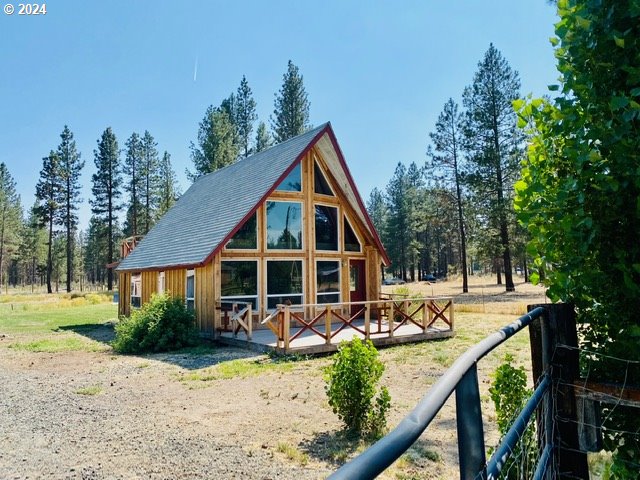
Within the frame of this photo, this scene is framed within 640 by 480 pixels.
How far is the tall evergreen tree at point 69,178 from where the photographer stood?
157ft

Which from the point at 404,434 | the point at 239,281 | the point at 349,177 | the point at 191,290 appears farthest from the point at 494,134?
the point at 404,434

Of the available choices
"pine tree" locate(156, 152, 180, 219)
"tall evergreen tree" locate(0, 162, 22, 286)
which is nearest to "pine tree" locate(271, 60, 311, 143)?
"pine tree" locate(156, 152, 180, 219)

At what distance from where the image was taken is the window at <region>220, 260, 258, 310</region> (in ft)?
45.0

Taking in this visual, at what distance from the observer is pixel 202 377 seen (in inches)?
342

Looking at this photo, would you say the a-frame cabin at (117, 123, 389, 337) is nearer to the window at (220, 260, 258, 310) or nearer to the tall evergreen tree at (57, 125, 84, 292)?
the window at (220, 260, 258, 310)

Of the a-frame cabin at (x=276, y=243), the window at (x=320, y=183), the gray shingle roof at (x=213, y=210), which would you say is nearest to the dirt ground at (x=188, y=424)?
the a-frame cabin at (x=276, y=243)

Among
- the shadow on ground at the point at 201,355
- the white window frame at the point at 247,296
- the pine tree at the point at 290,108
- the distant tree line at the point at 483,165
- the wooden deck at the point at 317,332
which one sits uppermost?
the pine tree at the point at 290,108

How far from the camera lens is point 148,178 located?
161 feet

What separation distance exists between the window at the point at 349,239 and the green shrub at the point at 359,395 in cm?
1079

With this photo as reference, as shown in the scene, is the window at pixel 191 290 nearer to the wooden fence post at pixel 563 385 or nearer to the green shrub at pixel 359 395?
the green shrub at pixel 359 395

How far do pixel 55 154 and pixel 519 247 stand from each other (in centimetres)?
4795

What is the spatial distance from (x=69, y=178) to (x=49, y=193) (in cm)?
264

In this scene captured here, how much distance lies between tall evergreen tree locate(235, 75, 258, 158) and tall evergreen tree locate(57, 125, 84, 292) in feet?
67.3

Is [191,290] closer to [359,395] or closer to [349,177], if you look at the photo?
[349,177]
